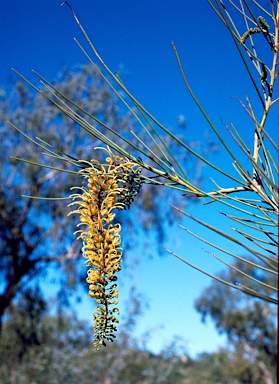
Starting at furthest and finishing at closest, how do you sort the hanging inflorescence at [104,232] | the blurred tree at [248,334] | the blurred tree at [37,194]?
the blurred tree at [248,334] → the blurred tree at [37,194] → the hanging inflorescence at [104,232]

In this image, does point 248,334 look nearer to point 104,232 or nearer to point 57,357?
point 57,357

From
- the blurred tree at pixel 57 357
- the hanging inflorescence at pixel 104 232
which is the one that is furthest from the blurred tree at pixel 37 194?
the hanging inflorescence at pixel 104 232

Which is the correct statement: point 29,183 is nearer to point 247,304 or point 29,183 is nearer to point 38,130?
point 38,130

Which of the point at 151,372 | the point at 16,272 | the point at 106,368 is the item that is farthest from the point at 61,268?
the point at 151,372

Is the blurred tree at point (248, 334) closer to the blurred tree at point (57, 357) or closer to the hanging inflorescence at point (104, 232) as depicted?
the blurred tree at point (57, 357)

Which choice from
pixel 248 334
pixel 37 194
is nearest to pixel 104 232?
pixel 37 194

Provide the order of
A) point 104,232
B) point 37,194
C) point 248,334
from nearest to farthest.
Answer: point 104,232 → point 37,194 → point 248,334
